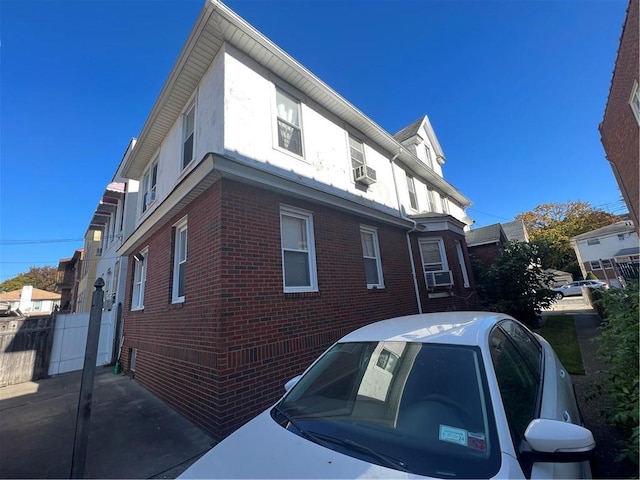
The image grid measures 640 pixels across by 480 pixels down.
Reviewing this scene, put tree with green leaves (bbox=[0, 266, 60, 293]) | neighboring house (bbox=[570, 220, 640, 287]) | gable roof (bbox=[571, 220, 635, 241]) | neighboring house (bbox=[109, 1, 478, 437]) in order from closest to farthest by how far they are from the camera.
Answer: neighboring house (bbox=[109, 1, 478, 437]) < neighboring house (bbox=[570, 220, 640, 287]) < gable roof (bbox=[571, 220, 635, 241]) < tree with green leaves (bbox=[0, 266, 60, 293])

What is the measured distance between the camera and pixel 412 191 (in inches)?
458

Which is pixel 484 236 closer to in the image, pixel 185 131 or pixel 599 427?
pixel 599 427

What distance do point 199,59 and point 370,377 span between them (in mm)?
6732

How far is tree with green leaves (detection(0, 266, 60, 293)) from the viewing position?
155 ft

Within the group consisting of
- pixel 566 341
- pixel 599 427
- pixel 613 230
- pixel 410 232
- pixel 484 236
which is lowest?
pixel 599 427

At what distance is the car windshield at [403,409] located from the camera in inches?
63.3

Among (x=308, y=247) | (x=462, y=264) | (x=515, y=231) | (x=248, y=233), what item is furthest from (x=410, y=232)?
(x=515, y=231)

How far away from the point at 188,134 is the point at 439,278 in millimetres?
8746

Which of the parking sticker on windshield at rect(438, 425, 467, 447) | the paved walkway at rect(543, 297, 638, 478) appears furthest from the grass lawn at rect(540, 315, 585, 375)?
the parking sticker on windshield at rect(438, 425, 467, 447)

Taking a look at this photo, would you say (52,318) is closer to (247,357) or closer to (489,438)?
(247,357)

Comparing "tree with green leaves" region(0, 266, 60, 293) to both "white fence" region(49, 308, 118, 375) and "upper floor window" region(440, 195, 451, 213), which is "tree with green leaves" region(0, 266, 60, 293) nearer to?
"white fence" region(49, 308, 118, 375)

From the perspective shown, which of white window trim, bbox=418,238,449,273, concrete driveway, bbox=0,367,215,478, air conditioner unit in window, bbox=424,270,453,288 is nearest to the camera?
concrete driveway, bbox=0,367,215,478

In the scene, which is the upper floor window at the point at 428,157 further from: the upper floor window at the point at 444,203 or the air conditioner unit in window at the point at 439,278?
the air conditioner unit in window at the point at 439,278

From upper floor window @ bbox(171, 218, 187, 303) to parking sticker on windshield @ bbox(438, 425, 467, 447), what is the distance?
5.63 meters
